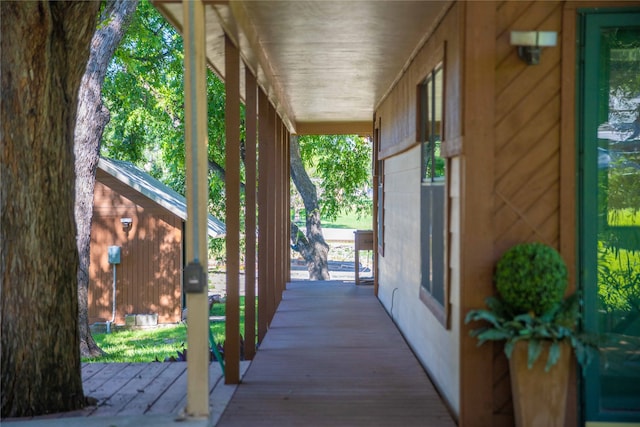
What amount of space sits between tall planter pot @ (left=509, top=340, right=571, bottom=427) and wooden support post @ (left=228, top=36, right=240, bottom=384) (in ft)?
7.17

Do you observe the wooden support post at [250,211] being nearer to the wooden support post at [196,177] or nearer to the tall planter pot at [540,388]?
the wooden support post at [196,177]

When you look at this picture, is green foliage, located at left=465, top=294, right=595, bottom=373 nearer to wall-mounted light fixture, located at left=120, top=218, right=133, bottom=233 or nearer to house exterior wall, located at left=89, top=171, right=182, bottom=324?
house exterior wall, located at left=89, top=171, right=182, bottom=324

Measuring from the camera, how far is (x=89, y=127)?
975cm

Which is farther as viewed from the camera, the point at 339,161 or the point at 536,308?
the point at 339,161

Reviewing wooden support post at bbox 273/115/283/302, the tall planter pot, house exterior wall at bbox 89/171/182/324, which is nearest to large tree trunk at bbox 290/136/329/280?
house exterior wall at bbox 89/171/182/324

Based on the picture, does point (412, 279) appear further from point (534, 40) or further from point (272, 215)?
point (534, 40)

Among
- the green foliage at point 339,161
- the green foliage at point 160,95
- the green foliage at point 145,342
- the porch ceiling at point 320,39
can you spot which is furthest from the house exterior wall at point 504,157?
the green foliage at point 339,161

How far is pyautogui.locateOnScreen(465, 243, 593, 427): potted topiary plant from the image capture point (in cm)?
375

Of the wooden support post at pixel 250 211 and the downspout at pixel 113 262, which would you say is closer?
the wooden support post at pixel 250 211

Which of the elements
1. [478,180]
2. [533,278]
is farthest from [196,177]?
[533,278]

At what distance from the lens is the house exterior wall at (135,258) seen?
51.4 ft

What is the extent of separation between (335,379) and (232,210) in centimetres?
151

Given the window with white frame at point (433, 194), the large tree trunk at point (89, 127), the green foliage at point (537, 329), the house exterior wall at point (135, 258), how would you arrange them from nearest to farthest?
the green foliage at point (537, 329) < the window with white frame at point (433, 194) < the large tree trunk at point (89, 127) < the house exterior wall at point (135, 258)

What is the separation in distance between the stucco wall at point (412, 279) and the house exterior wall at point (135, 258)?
6.97 meters
